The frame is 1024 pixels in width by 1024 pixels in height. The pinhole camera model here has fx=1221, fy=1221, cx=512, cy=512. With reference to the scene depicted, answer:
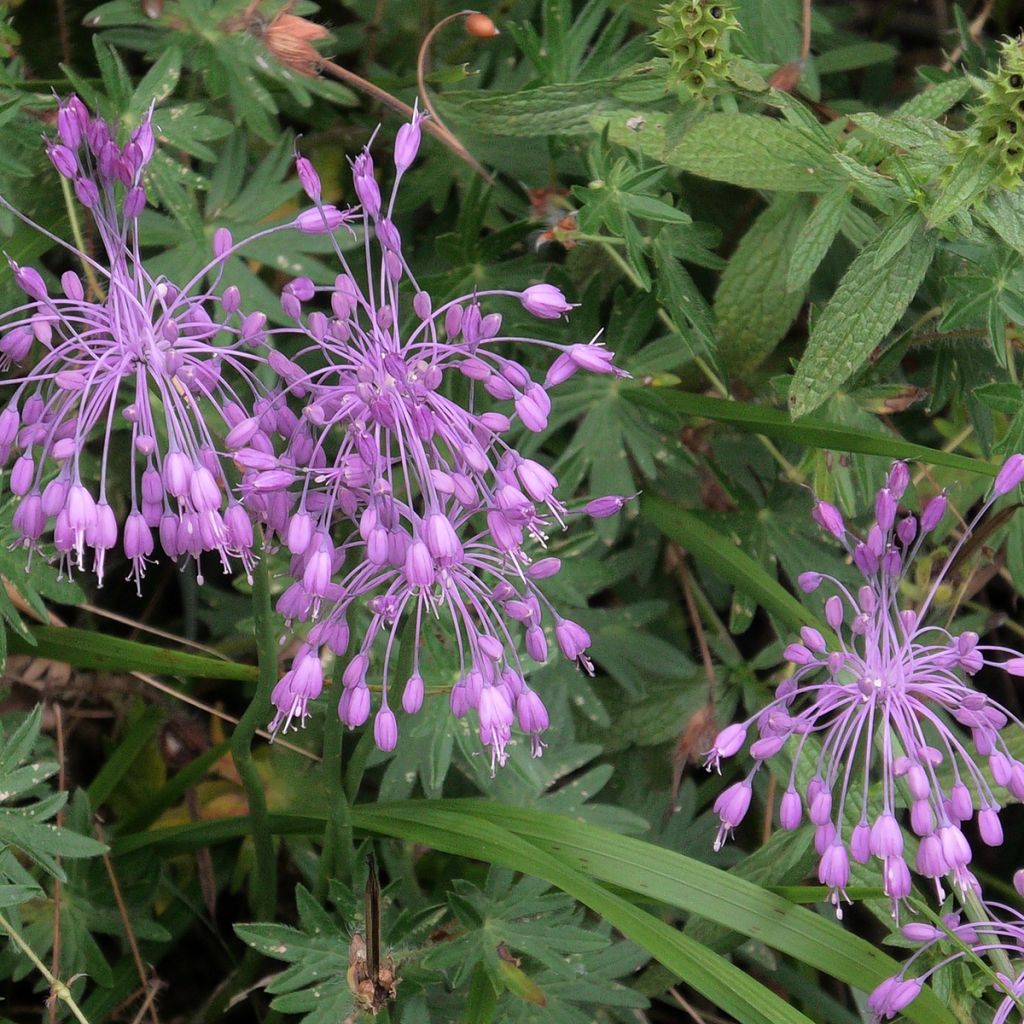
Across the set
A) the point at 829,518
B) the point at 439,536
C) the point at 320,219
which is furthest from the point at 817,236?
the point at 439,536

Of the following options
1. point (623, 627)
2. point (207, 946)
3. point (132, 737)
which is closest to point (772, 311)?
point (623, 627)

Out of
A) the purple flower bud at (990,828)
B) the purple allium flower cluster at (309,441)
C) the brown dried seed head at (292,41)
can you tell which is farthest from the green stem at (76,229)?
the purple flower bud at (990,828)

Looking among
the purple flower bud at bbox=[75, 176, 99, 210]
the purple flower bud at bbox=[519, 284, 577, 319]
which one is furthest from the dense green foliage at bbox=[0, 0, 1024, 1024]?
the purple flower bud at bbox=[75, 176, 99, 210]

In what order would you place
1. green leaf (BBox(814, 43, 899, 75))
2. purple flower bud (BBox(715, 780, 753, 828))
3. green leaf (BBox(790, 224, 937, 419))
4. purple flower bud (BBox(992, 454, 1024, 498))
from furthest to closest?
green leaf (BBox(814, 43, 899, 75)), green leaf (BBox(790, 224, 937, 419)), purple flower bud (BBox(992, 454, 1024, 498)), purple flower bud (BBox(715, 780, 753, 828))

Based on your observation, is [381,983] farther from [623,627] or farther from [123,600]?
[123,600]

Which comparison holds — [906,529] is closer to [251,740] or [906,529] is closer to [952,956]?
[952,956]

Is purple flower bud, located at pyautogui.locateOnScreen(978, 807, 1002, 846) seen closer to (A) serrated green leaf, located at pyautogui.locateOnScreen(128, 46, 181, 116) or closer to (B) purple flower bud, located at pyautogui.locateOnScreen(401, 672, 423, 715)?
(B) purple flower bud, located at pyautogui.locateOnScreen(401, 672, 423, 715)

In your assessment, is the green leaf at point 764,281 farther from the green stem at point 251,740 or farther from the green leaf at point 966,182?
the green stem at point 251,740
